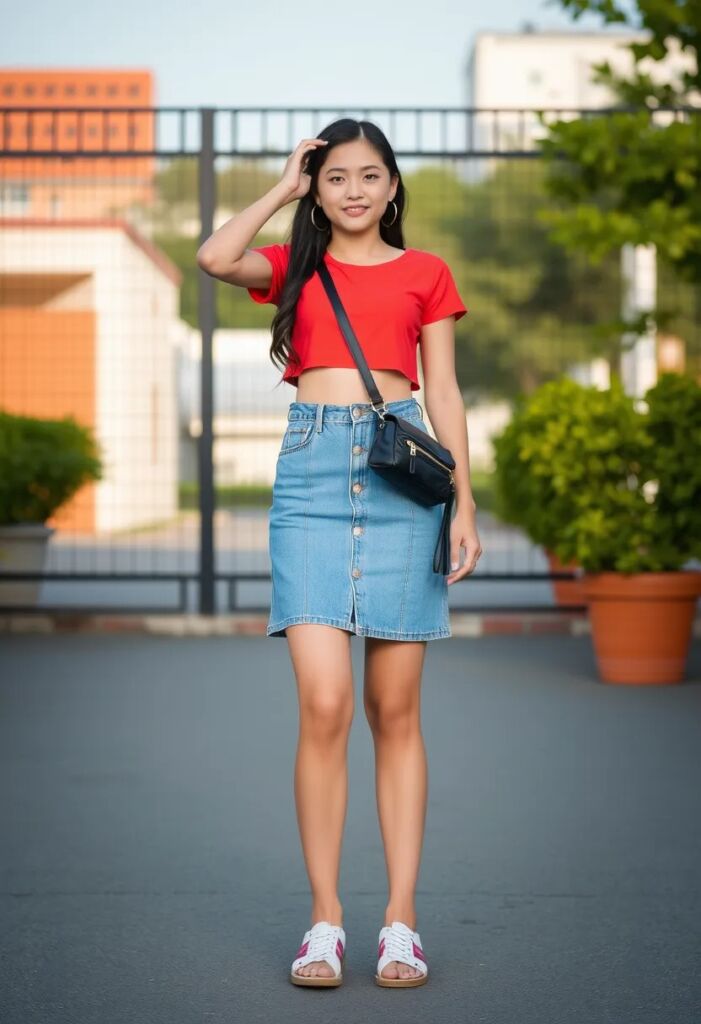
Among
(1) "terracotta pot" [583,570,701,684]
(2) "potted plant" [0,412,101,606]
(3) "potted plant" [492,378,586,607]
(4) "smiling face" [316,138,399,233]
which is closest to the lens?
(4) "smiling face" [316,138,399,233]

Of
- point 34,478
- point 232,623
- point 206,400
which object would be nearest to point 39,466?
point 34,478

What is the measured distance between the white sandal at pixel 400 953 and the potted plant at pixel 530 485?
5822mm

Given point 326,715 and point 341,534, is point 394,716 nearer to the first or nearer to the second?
point 326,715

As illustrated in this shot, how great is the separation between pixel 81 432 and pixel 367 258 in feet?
37.3

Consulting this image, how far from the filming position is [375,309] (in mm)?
3850

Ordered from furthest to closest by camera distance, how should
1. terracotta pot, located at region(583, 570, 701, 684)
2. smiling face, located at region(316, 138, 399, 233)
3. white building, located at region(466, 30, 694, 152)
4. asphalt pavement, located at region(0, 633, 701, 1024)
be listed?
white building, located at region(466, 30, 694, 152) → terracotta pot, located at region(583, 570, 701, 684) → smiling face, located at region(316, 138, 399, 233) → asphalt pavement, located at region(0, 633, 701, 1024)

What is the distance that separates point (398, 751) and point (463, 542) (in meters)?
0.53

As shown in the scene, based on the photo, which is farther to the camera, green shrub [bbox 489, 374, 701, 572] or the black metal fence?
the black metal fence

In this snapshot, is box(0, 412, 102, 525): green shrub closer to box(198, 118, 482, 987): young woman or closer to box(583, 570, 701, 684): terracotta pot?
box(583, 570, 701, 684): terracotta pot

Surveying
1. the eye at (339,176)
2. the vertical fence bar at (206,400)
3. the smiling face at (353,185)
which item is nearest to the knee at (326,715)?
the smiling face at (353,185)

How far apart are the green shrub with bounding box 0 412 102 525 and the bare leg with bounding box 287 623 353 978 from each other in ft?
33.8

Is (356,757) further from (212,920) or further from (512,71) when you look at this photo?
(512,71)

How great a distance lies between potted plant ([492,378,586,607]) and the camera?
9.93 meters

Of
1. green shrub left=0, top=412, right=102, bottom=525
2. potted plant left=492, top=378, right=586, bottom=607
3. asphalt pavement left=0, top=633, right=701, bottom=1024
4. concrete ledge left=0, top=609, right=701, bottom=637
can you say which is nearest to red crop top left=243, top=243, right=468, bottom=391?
asphalt pavement left=0, top=633, right=701, bottom=1024
